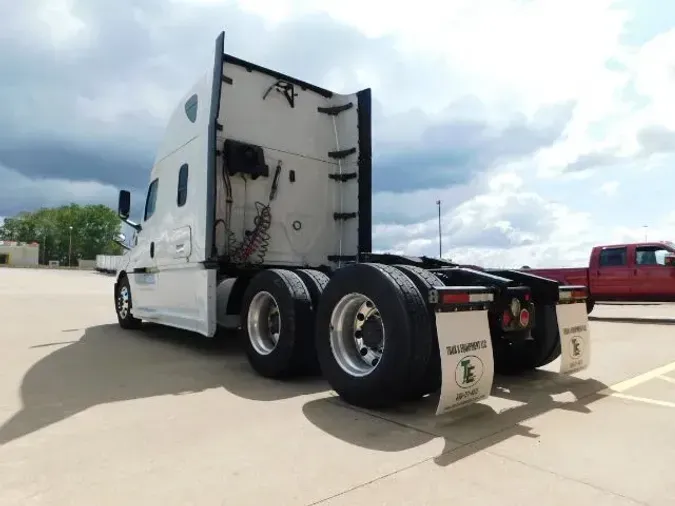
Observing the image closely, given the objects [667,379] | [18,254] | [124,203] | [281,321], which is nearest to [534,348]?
[667,379]

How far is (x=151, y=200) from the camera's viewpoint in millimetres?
7945

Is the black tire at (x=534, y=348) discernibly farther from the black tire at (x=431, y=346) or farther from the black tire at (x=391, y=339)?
the black tire at (x=391, y=339)

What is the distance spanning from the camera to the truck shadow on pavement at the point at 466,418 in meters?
3.23

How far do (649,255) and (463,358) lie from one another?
11192 millimetres

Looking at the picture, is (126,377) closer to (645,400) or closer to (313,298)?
(313,298)

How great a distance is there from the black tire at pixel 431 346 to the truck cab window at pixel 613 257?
10837 millimetres

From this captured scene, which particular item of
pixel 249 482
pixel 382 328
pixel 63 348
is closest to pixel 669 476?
pixel 382 328

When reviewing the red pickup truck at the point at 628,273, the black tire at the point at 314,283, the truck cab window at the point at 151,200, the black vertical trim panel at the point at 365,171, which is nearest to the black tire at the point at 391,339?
the black tire at the point at 314,283

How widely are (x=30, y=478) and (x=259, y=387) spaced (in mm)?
2282

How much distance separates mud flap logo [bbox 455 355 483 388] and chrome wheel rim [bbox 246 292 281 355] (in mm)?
2369

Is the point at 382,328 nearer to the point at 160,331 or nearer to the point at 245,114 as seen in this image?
the point at 245,114

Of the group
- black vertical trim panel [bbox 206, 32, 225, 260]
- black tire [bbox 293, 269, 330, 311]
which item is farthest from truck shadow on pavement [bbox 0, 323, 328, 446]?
black vertical trim panel [bbox 206, 32, 225, 260]

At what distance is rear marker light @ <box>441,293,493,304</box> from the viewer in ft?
11.7

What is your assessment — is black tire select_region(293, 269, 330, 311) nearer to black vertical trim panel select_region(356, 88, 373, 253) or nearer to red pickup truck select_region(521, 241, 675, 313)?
black vertical trim panel select_region(356, 88, 373, 253)
